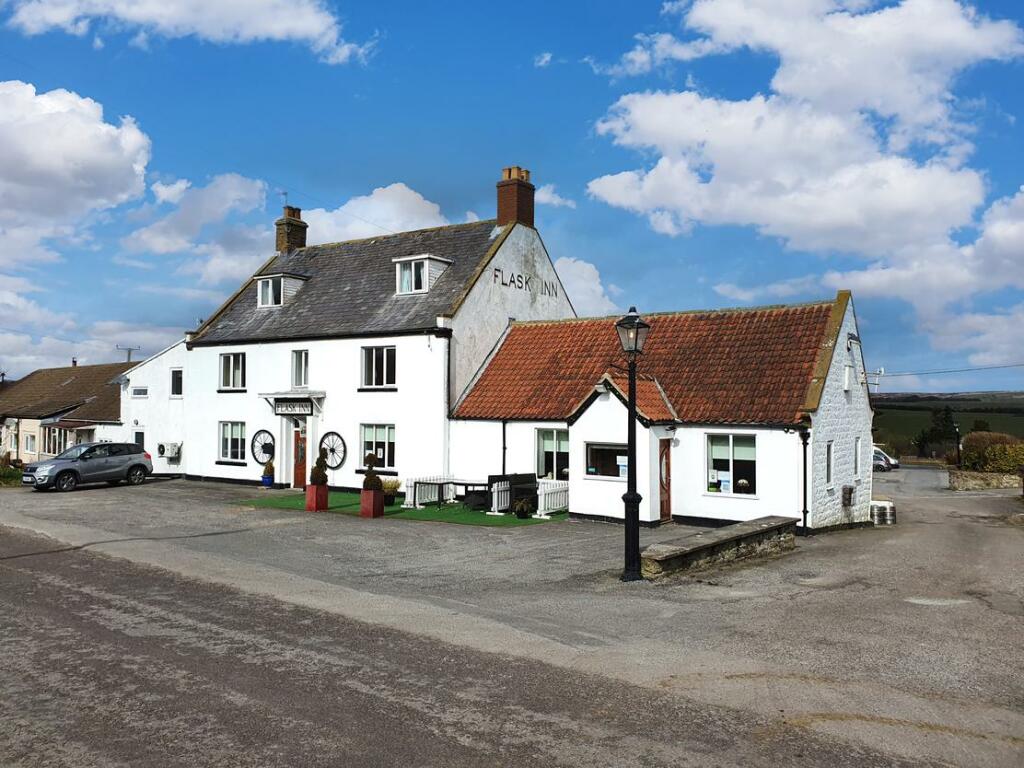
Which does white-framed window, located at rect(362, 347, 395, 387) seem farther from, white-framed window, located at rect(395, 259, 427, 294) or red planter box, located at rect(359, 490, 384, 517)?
red planter box, located at rect(359, 490, 384, 517)

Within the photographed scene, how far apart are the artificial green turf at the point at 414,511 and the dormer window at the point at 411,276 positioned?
781cm

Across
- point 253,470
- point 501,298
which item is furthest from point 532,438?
point 253,470

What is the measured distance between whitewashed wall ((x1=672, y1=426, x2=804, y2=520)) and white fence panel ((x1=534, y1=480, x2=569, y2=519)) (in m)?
3.39

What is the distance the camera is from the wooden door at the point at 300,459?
3009 cm

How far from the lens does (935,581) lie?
44.0 feet

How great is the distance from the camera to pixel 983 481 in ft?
138

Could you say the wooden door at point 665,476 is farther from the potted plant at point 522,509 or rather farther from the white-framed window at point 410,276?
the white-framed window at point 410,276

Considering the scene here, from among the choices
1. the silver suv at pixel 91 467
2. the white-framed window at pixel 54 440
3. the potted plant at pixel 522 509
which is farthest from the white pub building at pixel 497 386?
the white-framed window at pixel 54 440

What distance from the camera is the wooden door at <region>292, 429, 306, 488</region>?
98.7ft

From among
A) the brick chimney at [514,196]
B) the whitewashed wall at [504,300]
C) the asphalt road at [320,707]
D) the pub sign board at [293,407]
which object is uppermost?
the brick chimney at [514,196]

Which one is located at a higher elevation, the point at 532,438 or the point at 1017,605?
the point at 532,438

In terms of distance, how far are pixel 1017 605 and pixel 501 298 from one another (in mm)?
20404

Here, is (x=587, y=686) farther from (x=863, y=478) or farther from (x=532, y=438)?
(x=863, y=478)

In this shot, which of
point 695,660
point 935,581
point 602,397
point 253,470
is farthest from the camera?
point 253,470
